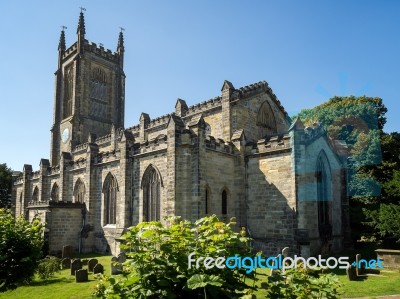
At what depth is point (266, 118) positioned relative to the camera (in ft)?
87.1

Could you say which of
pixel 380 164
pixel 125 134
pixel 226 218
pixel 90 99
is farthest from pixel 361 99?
pixel 90 99

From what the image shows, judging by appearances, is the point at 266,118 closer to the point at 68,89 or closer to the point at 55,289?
the point at 55,289

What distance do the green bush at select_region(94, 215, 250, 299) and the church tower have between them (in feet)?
119

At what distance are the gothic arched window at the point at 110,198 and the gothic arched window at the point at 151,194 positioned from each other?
13.8ft

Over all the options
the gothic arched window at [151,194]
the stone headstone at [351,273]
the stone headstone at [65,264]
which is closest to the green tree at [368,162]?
the stone headstone at [351,273]

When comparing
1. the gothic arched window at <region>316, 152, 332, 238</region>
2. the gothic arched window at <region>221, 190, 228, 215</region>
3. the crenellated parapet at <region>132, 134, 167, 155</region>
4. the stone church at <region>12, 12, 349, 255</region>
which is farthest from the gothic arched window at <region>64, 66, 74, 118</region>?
the gothic arched window at <region>316, 152, 332, 238</region>

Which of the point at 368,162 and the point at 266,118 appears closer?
the point at 368,162

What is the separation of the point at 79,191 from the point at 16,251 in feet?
57.3

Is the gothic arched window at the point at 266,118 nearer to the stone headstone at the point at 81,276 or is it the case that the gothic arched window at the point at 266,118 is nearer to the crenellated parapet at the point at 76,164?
the crenellated parapet at the point at 76,164

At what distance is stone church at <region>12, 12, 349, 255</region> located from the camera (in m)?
18.5

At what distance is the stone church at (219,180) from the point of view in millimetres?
18469

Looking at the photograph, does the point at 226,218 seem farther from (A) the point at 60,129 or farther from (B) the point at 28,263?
(A) the point at 60,129

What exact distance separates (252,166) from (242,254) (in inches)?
670

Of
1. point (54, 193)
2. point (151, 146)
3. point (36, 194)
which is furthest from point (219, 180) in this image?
point (36, 194)
